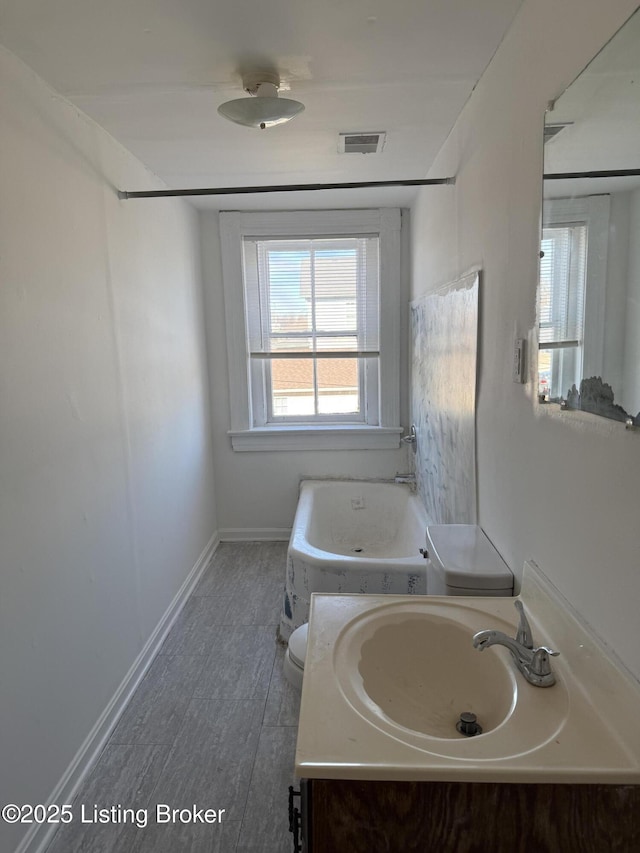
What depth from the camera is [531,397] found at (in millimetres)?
1365

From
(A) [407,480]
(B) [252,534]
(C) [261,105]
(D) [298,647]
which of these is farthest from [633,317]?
(B) [252,534]

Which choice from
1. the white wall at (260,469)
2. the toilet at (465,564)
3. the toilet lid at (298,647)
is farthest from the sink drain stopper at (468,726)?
the white wall at (260,469)

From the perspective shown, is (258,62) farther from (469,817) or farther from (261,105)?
(469,817)

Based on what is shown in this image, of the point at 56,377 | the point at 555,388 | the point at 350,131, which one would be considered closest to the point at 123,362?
the point at 56,377

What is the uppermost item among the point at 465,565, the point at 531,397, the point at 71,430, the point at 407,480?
the point at 531,397

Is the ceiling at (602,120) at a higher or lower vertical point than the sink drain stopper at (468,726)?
higher

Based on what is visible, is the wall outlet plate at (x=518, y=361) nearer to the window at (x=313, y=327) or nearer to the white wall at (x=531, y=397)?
the white wall at (x=531, y=397)

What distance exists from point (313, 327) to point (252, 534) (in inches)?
60.0

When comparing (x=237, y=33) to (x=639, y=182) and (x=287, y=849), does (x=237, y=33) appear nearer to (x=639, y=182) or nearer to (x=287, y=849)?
(x=639, y=182)

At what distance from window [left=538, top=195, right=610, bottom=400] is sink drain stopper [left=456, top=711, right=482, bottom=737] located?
0.73 metres

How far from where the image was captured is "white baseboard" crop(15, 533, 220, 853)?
1530 millimetres

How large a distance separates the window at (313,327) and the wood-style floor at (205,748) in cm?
144

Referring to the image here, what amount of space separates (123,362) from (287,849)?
179 cm

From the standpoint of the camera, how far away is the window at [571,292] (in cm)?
98
